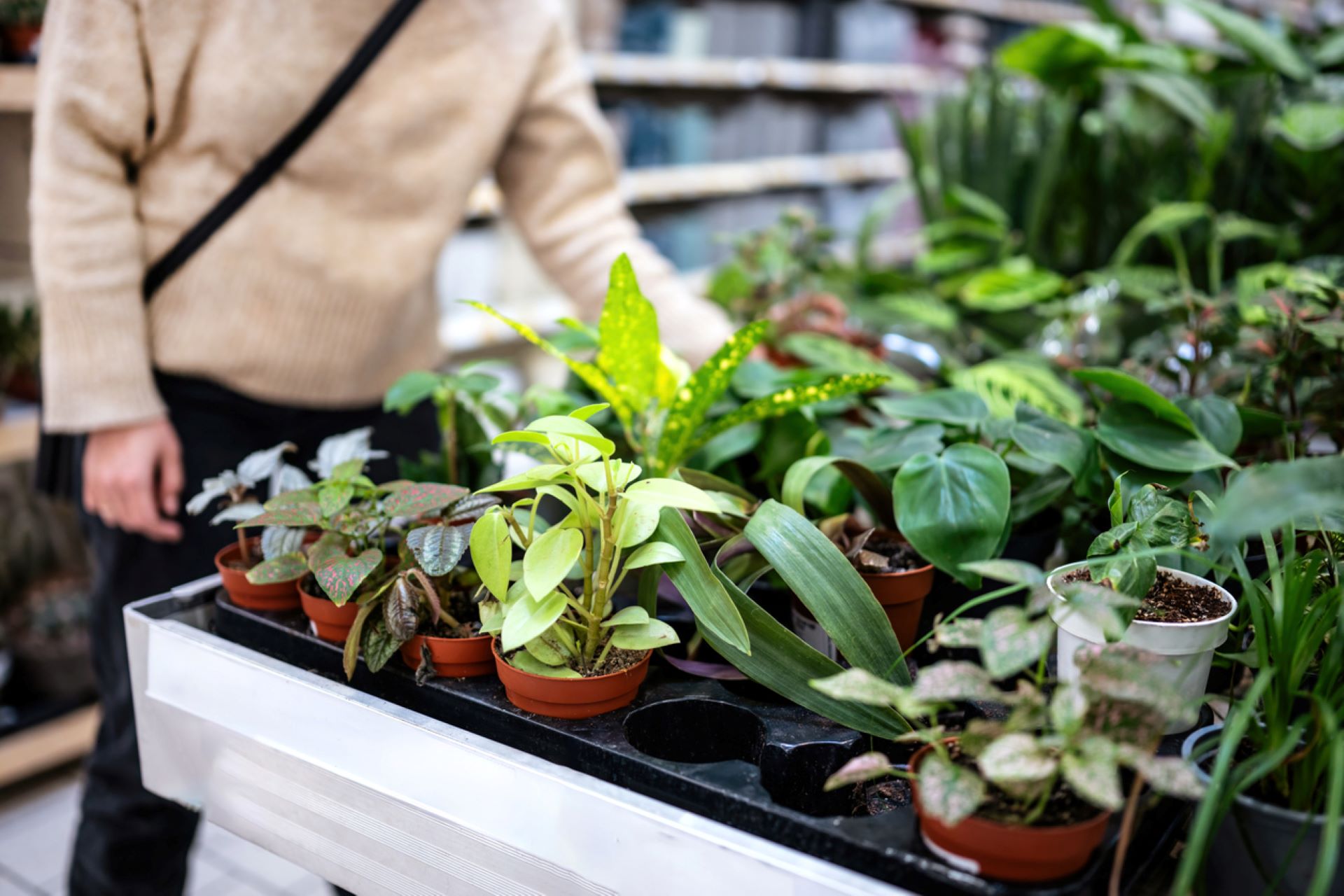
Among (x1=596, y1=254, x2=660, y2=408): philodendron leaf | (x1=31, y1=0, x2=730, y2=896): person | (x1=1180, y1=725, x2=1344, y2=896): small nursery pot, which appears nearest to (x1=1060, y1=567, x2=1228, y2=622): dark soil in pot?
(x1=1180, y1=725, x2=1344, y2=896): small nursery pot

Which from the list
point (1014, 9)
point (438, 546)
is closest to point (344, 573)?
point (438, 546)

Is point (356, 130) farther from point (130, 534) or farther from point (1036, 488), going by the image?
point (1036, 488)

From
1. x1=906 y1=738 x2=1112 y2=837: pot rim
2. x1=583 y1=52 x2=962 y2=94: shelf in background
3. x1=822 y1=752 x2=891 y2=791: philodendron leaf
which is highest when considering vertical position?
x1=583 y1=52 x2=962 y2=94: shelf in background

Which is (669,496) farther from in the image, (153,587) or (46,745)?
(46,745)

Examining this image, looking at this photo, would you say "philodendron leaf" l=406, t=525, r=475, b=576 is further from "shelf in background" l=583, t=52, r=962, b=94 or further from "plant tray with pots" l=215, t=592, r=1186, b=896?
"shelf in background" l=583, t=52, r=962, b=94

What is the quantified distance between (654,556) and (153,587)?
814mm

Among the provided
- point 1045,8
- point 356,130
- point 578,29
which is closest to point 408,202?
point 356,130

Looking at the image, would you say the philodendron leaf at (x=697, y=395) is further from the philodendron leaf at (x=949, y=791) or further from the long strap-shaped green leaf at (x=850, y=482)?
the philodendron leaf at (x=949, y=791)

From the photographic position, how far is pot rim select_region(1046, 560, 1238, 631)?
0.58 metres

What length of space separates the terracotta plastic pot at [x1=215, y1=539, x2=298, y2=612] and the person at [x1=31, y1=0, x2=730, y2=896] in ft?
1.33

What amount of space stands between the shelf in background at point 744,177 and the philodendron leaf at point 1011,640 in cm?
248

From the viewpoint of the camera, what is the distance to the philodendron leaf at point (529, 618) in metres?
0.58

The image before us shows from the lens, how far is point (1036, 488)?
0.84 metres

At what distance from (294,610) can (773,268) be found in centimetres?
102
